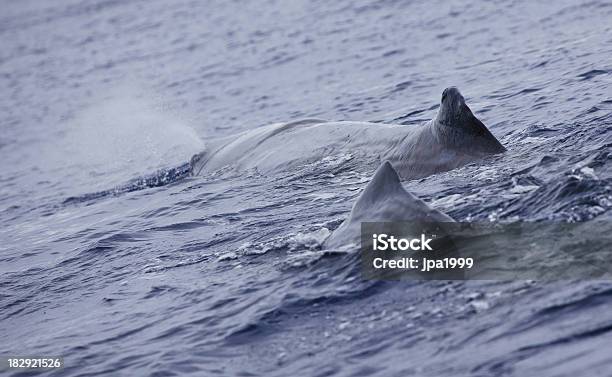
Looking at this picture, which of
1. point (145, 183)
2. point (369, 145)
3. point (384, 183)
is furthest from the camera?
point (145, 183)

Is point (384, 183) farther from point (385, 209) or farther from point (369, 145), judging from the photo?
point (369, 145)

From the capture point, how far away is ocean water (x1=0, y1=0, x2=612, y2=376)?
24.6 ft

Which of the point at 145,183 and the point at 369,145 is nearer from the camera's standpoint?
the point at 369,145

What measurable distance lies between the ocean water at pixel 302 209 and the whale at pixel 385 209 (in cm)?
24

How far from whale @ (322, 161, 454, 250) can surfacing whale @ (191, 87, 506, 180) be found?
235cm

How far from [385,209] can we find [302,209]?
304cm

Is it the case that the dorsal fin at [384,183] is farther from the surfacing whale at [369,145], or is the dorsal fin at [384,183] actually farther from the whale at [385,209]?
the surfacing whale at [369,145]

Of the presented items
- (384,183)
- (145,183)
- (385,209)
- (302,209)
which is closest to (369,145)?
(302,209)

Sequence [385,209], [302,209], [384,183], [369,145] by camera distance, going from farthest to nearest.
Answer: [369,145]
[302,209]
[384,183]
[385,209]

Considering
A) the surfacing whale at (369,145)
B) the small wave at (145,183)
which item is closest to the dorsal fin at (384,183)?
the surfacing whale at (369,145)

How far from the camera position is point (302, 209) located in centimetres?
1186

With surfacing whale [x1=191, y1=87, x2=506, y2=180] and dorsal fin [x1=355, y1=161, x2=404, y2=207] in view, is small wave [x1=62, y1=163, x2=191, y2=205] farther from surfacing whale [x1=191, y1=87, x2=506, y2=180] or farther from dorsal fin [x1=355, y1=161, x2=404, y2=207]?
Result: dorsal fin [x1=355, y1=161, x2=404, y2=207]

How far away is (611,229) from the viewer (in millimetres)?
8297

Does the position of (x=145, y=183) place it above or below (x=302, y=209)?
below
